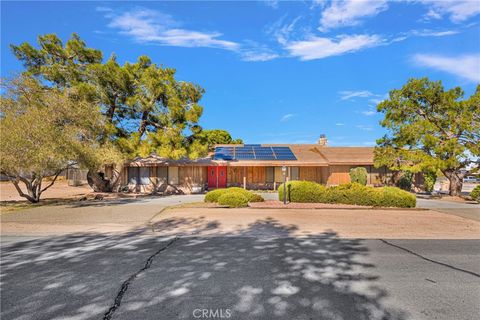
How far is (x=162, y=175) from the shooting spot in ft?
80.0

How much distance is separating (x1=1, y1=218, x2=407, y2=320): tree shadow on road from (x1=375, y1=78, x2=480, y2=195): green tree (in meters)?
15.4

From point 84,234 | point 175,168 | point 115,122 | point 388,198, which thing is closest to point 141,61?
point 115,122

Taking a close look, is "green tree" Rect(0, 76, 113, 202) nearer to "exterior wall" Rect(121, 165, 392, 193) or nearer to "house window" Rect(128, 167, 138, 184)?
"house window" Rect(128, 167, 138, 184)

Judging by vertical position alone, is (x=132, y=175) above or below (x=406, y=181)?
above

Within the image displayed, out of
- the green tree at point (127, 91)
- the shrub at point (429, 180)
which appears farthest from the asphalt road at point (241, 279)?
the shrub at point (429, 180)

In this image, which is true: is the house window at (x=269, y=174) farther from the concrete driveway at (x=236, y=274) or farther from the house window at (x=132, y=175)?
the concrete driveway at (x=236, y=274)

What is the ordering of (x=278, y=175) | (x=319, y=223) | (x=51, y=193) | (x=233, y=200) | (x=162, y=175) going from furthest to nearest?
(x=278, y=175)
(x=162, y=175)
(x=51, y=193)
(x=233, y=200)
(x=319, y=223)

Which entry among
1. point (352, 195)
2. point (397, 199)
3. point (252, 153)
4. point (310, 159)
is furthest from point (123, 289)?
point (310, 159)

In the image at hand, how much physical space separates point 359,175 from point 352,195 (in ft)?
32.2

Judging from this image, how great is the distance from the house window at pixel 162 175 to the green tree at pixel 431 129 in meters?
17.3

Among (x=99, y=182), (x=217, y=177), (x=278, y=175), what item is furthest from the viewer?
(x=278, y=175)

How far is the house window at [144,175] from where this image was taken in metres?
24.4

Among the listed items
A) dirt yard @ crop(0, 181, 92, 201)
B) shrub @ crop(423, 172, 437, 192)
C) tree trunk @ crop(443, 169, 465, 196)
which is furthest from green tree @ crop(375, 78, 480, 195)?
dirt yard @ crop(0, 181, 92, 201)

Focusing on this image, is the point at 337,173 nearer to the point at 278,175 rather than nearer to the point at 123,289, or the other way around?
the point at 278,175
